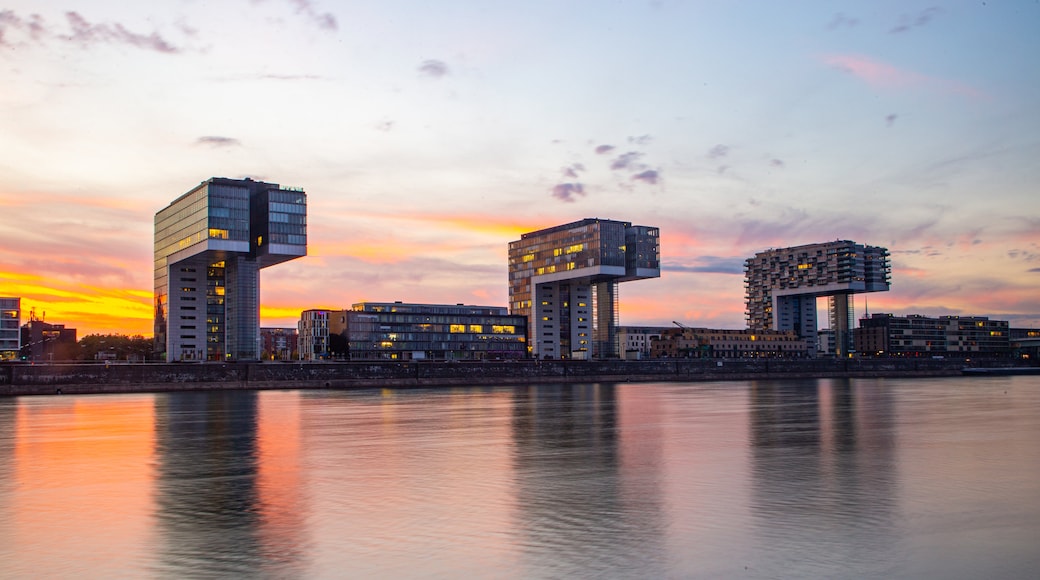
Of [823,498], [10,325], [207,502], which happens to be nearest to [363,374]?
[207,502]

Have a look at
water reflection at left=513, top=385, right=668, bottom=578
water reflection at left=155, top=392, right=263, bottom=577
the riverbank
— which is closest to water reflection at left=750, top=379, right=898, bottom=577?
water reflection at left=513, top=385, right=668, bottom=578

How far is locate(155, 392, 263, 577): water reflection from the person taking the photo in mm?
16438

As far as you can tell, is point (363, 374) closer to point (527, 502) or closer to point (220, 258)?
point (220, 258)

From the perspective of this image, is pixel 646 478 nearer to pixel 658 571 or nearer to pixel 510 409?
pixel 658 571

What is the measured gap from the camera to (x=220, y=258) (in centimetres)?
17475

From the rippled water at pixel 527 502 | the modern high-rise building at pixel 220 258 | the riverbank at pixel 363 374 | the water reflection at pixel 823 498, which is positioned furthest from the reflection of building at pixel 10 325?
the water reflection at pixel 823 498

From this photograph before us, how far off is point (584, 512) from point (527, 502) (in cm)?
224

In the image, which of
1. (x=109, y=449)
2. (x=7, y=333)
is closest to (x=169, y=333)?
(x=7, y=333)

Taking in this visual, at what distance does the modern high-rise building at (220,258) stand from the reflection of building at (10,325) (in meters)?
32.5

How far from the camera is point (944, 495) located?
75.7 ft

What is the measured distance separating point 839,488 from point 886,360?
597 ft

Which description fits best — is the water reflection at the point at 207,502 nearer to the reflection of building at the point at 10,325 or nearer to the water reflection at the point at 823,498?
the water reflection at the point at 823,498

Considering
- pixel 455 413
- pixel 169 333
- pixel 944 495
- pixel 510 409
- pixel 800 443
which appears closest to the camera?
pixel 944 495

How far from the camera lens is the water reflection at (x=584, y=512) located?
621 inches
